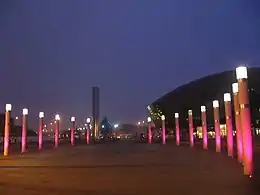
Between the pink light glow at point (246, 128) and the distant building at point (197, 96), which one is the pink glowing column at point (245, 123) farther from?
the distant building at point (197, 96)

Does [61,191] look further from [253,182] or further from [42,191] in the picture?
[253,182]

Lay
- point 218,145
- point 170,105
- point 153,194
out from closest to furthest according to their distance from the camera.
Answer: point 153,194
point 218,145
point 170,105

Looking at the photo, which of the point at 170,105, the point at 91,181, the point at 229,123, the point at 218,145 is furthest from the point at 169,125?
the point at 91,181

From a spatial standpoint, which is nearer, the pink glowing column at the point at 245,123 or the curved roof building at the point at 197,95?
the pink glowing column at the point at 245,123

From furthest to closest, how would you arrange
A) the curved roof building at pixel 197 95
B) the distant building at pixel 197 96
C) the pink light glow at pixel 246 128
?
1. the curved roof building at pixel 197 95
2. the distant building at pixel 197 96
3. the pink light glow at pixel 246 128

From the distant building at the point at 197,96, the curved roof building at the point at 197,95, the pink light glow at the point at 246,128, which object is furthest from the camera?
the curved roof building at the point at 197,95

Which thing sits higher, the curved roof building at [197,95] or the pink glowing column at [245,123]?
the curved roof building at [197,95]

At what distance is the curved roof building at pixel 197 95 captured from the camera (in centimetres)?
14012

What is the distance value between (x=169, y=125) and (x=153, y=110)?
2314 centimetres

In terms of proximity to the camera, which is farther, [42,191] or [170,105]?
[170,105]

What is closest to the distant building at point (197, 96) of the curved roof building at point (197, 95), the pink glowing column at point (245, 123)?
the curved roof building at point (197, 95)

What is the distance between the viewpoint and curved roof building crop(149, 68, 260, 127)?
14012cm

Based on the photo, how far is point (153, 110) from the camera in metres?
175

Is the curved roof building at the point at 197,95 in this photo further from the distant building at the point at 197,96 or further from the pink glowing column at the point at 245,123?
the pink glowing column at the point at 245,123
